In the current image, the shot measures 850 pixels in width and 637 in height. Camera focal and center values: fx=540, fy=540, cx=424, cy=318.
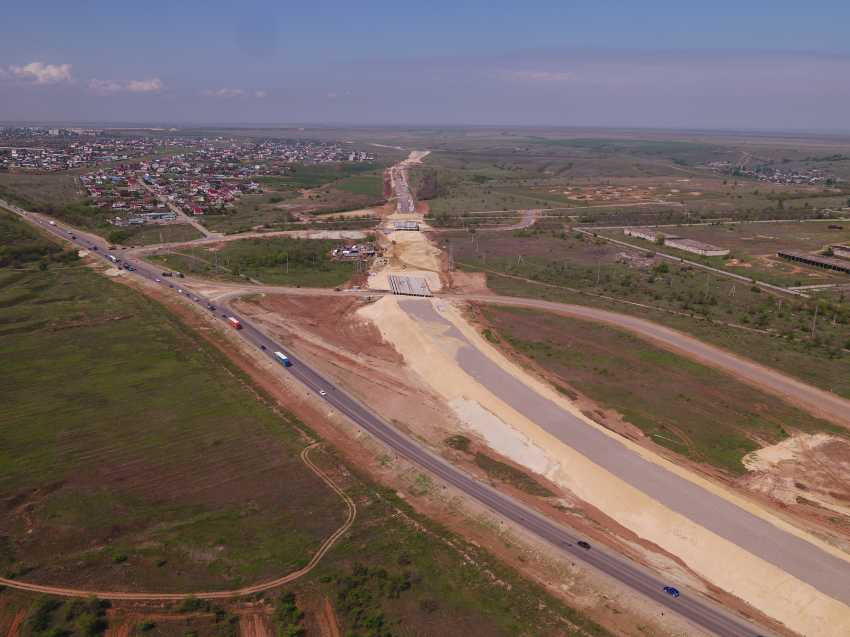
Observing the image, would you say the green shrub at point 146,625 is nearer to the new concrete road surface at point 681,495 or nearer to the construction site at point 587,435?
the construction site at point 587,435

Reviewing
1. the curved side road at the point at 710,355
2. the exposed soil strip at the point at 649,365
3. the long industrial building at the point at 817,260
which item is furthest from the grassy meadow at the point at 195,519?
the long industrial building at the point at 817,260

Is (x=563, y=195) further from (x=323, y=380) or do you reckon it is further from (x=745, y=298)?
(x=323, y=380)

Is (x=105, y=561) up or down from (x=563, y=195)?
down

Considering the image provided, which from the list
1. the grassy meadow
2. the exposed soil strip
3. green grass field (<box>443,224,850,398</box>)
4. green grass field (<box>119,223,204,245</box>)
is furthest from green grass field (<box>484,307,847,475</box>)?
green grass field (<box>119,223,204,245</box>)

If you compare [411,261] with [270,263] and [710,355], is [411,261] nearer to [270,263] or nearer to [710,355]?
[270,263]

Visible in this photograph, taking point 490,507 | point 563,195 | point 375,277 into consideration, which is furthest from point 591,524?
point 563,195

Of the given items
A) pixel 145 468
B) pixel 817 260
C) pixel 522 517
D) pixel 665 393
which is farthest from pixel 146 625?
pixel 817 260
